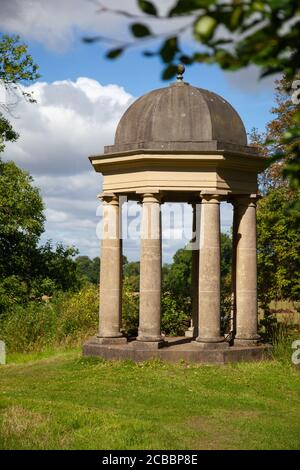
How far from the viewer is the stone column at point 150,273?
66.8 feet

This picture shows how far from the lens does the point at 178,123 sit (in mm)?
20672

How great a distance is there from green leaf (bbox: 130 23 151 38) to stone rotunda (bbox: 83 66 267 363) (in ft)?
51.8

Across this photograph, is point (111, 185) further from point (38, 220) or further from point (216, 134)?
point (38, 220)

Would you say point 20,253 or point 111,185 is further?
point 20,253

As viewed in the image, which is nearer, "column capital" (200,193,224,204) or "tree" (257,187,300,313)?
"column capital" (200,193,224,204)

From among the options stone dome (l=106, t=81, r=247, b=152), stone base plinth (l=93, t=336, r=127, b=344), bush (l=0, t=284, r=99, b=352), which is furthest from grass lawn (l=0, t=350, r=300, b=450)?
stone dome (l=106, t=81, r=247, b=152)

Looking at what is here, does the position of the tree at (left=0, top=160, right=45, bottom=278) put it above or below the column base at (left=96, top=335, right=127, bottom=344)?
above

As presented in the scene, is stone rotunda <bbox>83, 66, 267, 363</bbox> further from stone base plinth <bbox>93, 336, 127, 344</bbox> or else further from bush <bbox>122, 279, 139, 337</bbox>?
bush <bbox>122, 279, 139, 337</bbox>

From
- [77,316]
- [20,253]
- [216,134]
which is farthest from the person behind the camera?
[20,253]

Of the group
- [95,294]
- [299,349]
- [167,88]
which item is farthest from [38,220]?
[299,349]

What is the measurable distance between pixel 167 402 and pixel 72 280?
24243 mm

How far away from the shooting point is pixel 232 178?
2117 centimetres

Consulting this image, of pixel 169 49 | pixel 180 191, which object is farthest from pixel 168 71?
pixel 180 191

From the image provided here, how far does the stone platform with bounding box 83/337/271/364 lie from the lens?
1964 cm
